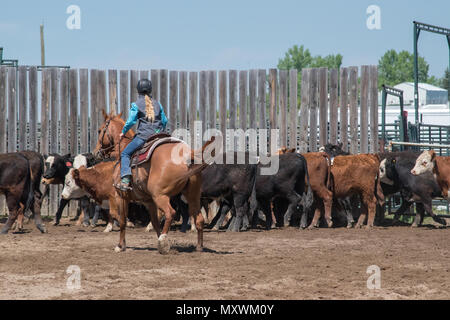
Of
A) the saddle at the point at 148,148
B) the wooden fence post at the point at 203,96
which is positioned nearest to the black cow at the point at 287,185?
the wooden fence post at the point at 203,96

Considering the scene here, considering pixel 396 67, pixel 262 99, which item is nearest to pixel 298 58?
pixel 396 67

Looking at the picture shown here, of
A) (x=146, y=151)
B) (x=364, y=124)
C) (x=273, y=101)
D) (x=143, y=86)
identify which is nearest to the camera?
(x=146, y=151)

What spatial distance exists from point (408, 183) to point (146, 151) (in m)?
6.85

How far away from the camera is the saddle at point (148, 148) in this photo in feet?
34.3

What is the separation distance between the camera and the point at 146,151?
34.5ft

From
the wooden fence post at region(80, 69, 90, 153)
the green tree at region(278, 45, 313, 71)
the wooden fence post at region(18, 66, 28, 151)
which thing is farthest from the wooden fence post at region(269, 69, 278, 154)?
the green tree at region(278, 45, 313, 71)

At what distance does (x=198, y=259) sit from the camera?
9.88 m

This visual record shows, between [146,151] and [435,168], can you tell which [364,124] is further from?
[146,151]

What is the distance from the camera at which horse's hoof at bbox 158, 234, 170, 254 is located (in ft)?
33.4

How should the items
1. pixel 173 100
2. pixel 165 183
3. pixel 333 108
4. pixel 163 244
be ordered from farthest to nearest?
pixel 173 100 → pixel 333 108 → pixel 165 183 → pixel 163 244
